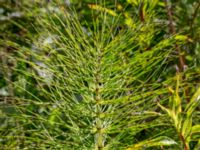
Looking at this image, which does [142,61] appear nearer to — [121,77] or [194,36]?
[121,77]

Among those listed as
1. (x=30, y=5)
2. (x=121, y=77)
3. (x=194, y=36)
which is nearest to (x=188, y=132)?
(x=121, y=77)

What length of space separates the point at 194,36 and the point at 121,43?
24.8 inches

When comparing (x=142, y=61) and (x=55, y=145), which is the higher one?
(x=142, y=61)

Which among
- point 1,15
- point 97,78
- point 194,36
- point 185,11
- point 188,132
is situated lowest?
point 188,132

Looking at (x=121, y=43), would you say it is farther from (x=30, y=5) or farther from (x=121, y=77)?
(x=30, y=5)

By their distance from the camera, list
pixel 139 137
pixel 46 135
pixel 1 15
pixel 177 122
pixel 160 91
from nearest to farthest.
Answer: pixel 177 122 < pixel 160 91 < pixel 46 135 < pixel 139 137 < pixel 1 15

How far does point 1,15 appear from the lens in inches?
114

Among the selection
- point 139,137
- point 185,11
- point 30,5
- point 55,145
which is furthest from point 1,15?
point 55,145

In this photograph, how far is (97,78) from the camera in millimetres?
1343

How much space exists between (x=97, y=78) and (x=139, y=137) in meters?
0.40

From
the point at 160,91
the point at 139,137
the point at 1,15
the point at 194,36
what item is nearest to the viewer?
the point at 160,91

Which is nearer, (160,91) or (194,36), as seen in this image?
(160,91)

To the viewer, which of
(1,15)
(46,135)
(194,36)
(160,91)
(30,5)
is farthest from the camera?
(1,15)

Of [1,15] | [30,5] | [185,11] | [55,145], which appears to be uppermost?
[1,15]
